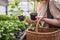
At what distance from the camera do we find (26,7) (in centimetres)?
365

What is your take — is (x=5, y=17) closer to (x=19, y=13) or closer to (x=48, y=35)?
(x=19, y=13)

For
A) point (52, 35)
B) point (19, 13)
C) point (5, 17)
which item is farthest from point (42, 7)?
point (19, 13)

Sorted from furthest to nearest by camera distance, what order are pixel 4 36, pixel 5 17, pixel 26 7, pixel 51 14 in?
pixel 26 7 < pixel 5 17 < pixel 51 14 < pixel 4 36

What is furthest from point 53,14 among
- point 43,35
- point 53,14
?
point 43,35

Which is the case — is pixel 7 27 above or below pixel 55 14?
below

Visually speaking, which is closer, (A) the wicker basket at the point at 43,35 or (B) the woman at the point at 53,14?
(A) the wicker basket at the point at 43,35

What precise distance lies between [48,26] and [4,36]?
50 centimetres

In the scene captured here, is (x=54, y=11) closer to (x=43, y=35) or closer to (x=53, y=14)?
(x=53, y=14)

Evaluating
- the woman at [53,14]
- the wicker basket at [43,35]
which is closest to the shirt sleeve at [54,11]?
the woman at [53,14]

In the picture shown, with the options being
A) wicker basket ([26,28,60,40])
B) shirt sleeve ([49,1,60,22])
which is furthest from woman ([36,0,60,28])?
wicker basket ([26,28,60,40])

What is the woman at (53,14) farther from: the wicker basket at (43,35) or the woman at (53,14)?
the wicker basket at (43,35)

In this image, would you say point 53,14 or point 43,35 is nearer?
point 43,35

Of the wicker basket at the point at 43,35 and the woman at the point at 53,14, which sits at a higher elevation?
the woman at the point at 53,14

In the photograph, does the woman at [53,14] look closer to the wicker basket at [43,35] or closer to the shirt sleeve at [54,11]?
the shirt sleeve at [54,11]
